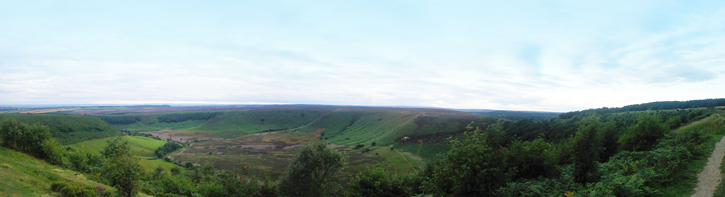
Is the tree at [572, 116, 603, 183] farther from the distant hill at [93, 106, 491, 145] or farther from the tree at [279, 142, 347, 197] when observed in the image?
the distant hill at [93, 106, 491, 145]

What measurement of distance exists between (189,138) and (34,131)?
114800 mm

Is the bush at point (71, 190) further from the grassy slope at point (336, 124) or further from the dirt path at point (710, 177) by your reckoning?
the grassy slope at point (336, 124)

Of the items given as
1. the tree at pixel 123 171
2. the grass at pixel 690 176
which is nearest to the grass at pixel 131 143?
the tree at pixel 123 171

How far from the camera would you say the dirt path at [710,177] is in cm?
1430

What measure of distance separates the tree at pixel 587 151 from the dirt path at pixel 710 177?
4.95m

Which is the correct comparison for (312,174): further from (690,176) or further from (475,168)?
(690,176)

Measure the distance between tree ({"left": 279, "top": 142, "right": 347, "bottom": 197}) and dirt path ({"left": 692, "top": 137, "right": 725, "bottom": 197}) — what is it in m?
28.2

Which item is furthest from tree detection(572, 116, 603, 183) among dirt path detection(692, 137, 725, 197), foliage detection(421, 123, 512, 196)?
foliage detection(421, 123, 512, 196)

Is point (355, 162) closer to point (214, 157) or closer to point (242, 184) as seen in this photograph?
point (242, 184)

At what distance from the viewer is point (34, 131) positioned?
97.9 feet

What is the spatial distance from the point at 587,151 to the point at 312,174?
26.9m

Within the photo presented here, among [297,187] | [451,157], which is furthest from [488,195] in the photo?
[297,187]

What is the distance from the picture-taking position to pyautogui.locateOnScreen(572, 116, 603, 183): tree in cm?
1947

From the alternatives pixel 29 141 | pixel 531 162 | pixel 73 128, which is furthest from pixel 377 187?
pixel 73 128
